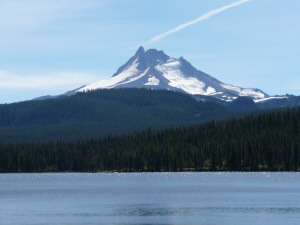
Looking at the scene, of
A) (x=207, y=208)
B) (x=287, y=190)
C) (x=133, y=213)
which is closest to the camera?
(x=133, y=213)

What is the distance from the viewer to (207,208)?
3851 inches

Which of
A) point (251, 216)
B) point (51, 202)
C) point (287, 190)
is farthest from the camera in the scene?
point (287, 190)

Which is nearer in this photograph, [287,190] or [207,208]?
[207,208]

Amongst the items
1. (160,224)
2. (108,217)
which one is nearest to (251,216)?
(160,224)

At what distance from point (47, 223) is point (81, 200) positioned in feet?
127

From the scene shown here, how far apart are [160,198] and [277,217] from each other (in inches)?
1570

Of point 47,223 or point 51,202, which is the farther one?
point 51,202

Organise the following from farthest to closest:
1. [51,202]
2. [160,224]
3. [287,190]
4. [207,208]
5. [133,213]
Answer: [287,190]
[51,202]
[207,208]
[133,213]
[160,224]

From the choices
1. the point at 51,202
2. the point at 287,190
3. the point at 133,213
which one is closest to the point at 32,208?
the point at 51,202

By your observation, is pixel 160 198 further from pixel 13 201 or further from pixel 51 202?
pixel 13 201

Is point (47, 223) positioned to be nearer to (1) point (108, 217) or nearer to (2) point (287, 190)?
(1) point (108, 217)

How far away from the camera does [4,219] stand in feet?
283

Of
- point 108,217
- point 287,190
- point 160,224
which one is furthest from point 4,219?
point 287,190

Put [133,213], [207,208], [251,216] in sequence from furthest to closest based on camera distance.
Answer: [207,208] → [133,213] → [251,216]
